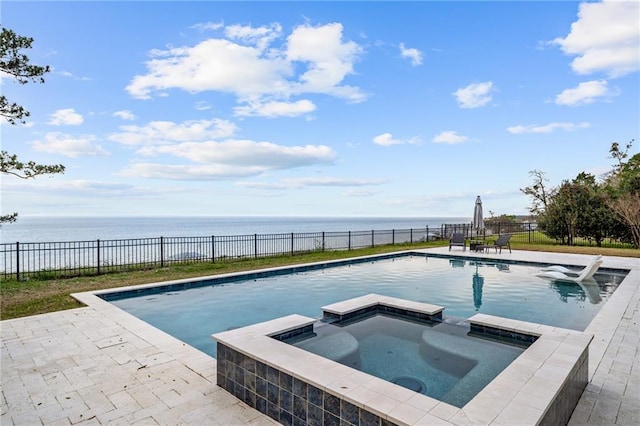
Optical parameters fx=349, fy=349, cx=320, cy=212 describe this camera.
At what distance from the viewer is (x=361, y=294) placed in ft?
25.6

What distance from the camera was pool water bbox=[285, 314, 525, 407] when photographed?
3.48m

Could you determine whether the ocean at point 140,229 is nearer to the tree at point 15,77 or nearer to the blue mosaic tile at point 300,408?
the tree at point 15,77

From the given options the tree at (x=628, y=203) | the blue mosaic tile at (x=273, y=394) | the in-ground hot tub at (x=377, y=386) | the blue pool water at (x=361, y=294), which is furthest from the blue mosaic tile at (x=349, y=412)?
the tree at (x=628, y=203)

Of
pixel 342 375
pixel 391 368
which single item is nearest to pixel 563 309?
pixel 391 368

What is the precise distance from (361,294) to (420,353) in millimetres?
3638

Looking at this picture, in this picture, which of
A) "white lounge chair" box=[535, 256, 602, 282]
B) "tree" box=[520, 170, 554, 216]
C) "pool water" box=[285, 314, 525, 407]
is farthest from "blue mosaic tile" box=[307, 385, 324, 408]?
"tree" box=[520, 170, 554, 216]

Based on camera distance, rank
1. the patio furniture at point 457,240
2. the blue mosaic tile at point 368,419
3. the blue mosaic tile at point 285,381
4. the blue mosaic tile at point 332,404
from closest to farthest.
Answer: the blue mosaic tile at point 368,419
the blue mosaic tile at point 332,404
the blue mosaic tile at point 285,381
the patio furniture at point 457,240

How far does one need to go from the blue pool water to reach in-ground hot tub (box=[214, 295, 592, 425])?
1.60m

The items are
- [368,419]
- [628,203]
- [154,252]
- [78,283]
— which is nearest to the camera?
[368,419]

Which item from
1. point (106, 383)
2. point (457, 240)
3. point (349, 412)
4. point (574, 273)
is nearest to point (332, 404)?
point (349, 412)

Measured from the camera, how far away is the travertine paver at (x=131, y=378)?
2.76 metres

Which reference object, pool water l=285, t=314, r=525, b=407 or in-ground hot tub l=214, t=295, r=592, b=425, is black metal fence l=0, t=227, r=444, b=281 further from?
in-ground hot tub l=214, t=295, r=592, b=425

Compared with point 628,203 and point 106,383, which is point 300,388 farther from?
point 628,203

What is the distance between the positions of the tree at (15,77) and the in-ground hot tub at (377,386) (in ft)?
14.2
